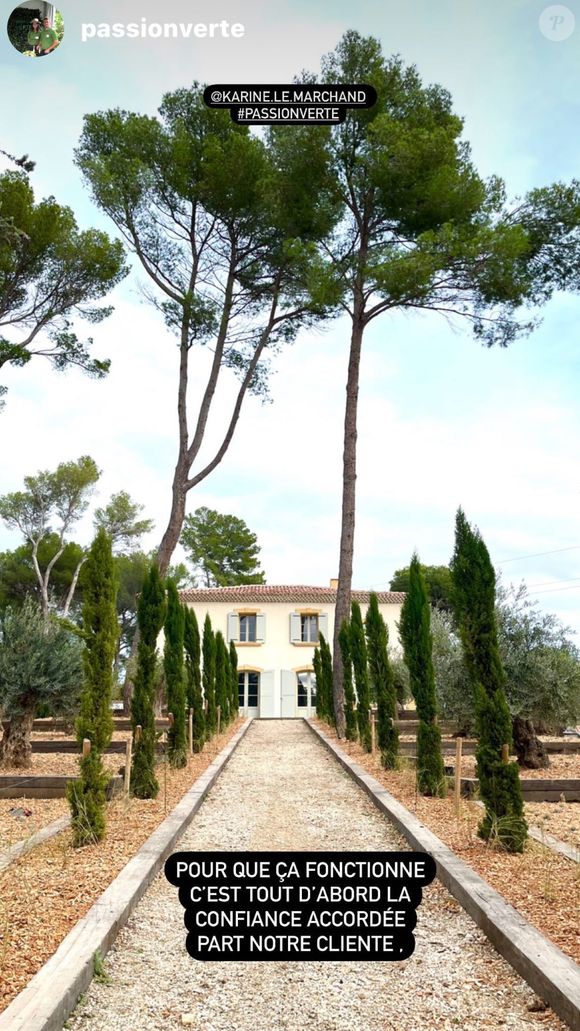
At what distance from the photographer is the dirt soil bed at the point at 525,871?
375 cm

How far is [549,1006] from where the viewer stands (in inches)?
117

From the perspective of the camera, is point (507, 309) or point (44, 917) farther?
point (507, 309)

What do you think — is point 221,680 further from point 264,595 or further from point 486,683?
point 486,683

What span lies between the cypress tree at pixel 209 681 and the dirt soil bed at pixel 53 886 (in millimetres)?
7877

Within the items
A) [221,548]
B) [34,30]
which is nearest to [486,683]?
[34,30]

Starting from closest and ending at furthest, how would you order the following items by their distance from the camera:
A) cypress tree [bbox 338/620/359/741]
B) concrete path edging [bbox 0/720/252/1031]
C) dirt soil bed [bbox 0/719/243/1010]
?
concrete path edging [bbox 0/720/252/1031]
dirt soil bed [bbox 0/719/243/1010]
cypress tree [bbox 338/620/359/741]

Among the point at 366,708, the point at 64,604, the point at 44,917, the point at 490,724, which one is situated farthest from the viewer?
the point at 64,604

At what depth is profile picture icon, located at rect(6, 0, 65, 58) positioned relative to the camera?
578cm

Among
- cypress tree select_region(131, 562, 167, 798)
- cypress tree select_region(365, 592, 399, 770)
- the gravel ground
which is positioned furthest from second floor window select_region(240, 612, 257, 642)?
the gravel ground

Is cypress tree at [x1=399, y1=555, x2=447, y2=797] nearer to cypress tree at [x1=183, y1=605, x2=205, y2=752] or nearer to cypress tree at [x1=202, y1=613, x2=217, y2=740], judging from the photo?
cypress tree at [x1=183, y1=605, x2=205, y2=752]

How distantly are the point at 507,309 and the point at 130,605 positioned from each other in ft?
83.1

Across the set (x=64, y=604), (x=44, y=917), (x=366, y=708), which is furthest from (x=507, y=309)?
(x=64, y=604)

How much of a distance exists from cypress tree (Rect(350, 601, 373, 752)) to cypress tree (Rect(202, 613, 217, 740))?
9.90 feet

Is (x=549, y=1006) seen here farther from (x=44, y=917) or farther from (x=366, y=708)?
(x=366, y=708)
